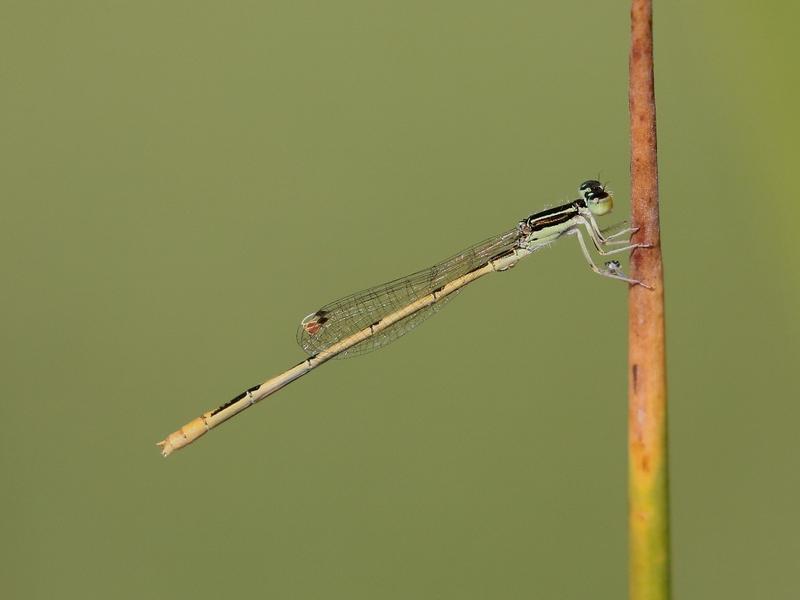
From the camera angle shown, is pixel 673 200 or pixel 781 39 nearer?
pixel 781 39

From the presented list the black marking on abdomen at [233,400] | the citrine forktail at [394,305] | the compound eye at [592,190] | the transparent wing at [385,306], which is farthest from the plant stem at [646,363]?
the black marking on abdomen at [233,400]

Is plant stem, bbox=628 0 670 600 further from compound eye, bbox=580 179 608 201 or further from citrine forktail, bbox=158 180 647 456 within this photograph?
citrine forktail, bbox=158 180 647 456

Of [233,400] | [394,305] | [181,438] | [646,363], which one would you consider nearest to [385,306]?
[394,305]

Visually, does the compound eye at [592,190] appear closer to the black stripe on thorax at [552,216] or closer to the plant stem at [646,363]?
the black stripe on thorax at [552,216]

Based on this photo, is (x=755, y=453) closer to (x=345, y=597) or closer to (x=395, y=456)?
(x=395, y=456)

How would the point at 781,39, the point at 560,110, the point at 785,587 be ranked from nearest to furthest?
the point at 781,39 < the point at 785,587 < the point at 560,110

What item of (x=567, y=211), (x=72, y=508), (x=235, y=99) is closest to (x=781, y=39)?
(x=567, y=211)

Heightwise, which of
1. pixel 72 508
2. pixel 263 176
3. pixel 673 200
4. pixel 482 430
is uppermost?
pixel 263 176

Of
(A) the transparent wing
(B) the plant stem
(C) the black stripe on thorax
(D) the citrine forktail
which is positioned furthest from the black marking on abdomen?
(B) the plant stem
